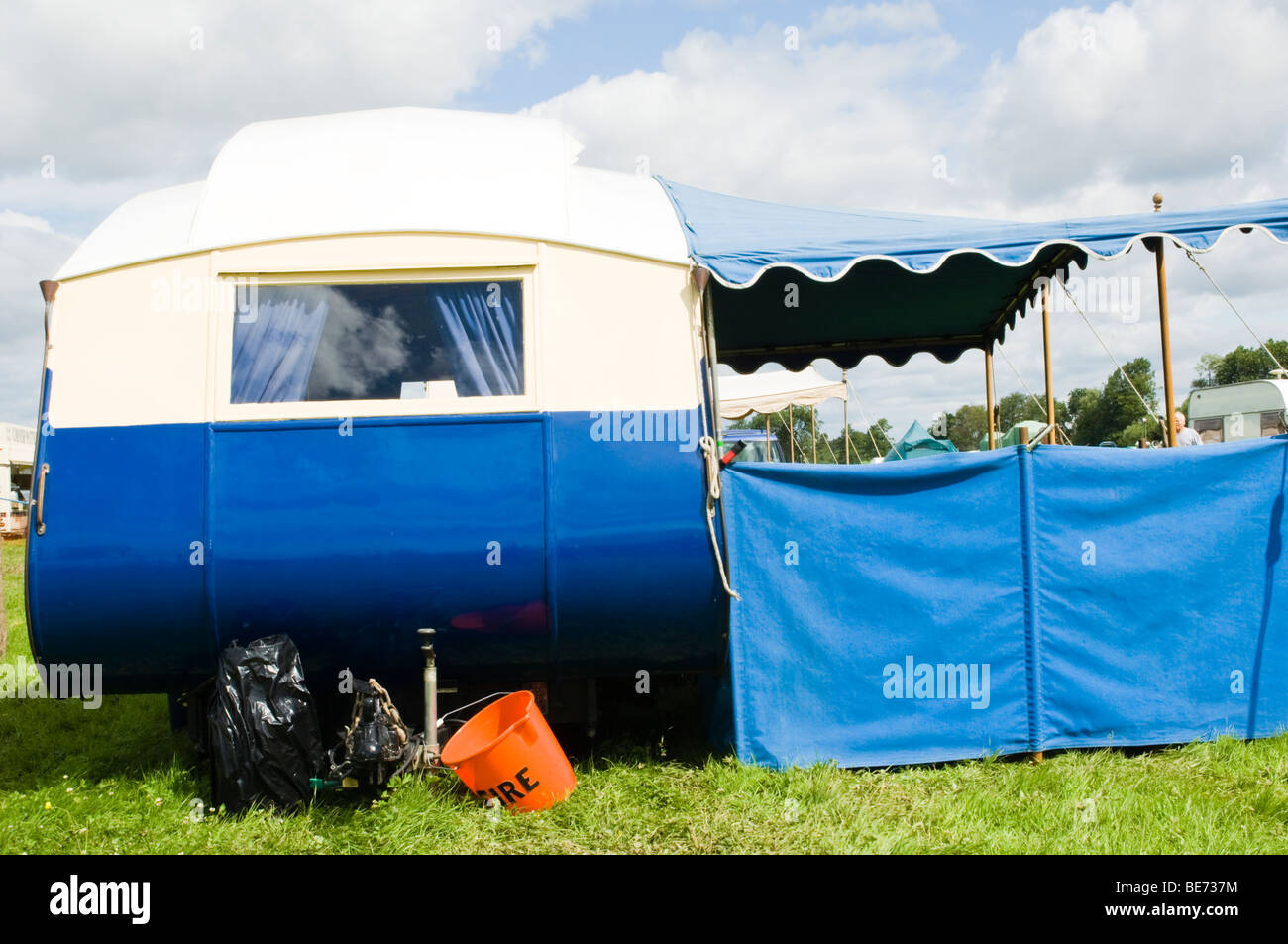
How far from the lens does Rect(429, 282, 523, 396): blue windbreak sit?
4.33 meters

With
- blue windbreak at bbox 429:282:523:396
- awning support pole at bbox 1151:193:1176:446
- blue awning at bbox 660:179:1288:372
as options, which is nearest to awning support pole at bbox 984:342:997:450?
blue awning at bbox 660:179:1288:372

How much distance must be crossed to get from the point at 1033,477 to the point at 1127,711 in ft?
4.38

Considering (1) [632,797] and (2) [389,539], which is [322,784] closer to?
(2) [389,539]

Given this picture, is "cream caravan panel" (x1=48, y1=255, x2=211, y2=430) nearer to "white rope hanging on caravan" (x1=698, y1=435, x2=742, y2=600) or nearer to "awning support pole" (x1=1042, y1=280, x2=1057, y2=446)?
"white rope hanging on caravan" (x1=698, y1=435, x2=742, y2=600)

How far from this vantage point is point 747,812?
406 centimetres

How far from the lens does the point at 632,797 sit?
429cm

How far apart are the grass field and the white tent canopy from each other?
10705 mm

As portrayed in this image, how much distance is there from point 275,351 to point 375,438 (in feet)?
2.23

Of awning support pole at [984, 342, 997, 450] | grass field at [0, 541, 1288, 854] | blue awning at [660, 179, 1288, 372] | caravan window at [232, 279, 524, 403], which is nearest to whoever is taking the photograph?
grass field at [0, 541, 1288, 854]

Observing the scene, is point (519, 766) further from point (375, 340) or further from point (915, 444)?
point (915, 444)

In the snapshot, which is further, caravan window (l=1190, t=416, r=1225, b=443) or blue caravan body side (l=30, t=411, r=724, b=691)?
caravan window (l=1190, t=416, r=1225, b=443)

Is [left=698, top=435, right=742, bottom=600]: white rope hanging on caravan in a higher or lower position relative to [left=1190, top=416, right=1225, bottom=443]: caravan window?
lower

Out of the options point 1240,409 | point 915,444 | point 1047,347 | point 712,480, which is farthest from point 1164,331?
point 1240,409

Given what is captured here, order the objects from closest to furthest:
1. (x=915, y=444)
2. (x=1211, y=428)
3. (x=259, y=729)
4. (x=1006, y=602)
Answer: (x=259, y=729)
(x=1006, y=602)
(x=915, y=444)
(x=1211, y=428)
